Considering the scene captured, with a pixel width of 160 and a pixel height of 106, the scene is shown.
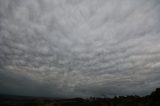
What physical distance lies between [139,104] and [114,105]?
1323 centimetres

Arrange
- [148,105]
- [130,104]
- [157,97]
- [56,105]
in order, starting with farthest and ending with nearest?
[56,105], [157,97], [130,104], [148,105]

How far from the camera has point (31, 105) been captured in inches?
4144

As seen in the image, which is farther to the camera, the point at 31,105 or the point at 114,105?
the point at 31,105

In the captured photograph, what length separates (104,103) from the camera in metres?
93.3

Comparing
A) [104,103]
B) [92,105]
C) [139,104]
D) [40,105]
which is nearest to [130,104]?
[139,104]

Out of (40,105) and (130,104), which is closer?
(130,104)

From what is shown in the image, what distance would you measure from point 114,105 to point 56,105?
1407 inches

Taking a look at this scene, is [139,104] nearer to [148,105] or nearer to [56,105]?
[148,105]

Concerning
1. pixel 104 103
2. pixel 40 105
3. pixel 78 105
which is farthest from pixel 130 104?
pixel 40 105

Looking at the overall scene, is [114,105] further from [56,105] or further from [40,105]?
[40,105]

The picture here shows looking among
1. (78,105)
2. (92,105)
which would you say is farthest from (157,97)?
(78,105)

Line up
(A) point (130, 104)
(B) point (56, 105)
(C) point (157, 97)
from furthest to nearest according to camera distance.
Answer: (B) point (56, 105)
(C) point (157, 97)
(A) point (130, 104)

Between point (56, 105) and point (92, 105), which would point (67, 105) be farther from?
point (92, 105)

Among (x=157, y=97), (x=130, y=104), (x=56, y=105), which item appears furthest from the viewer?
(x=56, y=105)
